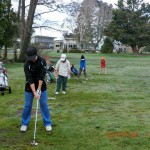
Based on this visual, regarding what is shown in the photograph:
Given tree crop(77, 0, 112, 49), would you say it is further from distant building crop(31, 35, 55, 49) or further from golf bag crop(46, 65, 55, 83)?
golf bag crop(46, 65, 55, 83)

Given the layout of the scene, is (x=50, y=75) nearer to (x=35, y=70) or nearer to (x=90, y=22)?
(x=35, y=70)

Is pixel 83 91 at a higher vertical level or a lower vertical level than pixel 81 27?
lower

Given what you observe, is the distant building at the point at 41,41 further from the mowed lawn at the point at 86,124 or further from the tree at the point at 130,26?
the mowed lawn at the point at 86,124

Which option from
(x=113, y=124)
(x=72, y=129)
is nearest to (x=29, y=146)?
(x=72, y=129)

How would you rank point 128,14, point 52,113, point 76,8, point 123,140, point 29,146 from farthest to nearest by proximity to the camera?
point 128,14
point 76,8
point 52,113
point 123,140
point 29,146

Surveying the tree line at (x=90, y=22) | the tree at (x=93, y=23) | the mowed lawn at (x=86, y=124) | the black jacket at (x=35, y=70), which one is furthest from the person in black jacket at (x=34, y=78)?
the tree at (x=93, y=23)

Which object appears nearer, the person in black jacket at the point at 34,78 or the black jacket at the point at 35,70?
the person in black jacket at the point at 34,78

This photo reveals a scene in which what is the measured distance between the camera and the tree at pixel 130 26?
6881 centimetres

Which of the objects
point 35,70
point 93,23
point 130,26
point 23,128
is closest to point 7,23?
point 23,128

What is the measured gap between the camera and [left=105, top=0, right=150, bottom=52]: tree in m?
68.8

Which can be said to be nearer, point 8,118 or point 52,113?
point 8,118

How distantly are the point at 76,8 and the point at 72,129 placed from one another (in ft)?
101

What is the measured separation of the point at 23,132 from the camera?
23.9 ft

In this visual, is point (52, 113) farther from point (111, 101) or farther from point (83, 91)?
point (83, 91)
